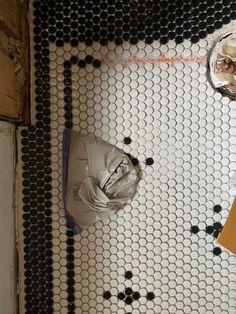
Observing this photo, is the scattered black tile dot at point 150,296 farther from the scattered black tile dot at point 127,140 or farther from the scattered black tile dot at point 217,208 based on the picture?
the scattered black tile dot at point 127,140

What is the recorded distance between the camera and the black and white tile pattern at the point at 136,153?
0.98 metres

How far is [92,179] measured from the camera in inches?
40.2

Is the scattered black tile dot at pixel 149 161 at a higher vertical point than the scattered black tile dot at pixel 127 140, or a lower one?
lower

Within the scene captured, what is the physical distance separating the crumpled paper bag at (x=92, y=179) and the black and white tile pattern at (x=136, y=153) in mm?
19

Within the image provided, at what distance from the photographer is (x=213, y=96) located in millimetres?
979

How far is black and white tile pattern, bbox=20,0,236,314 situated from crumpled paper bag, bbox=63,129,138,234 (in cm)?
Result: 2

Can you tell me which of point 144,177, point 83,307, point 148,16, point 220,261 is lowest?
point 83,307

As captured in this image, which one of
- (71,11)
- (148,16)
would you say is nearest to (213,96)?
(148,16)

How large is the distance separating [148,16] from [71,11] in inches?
6.5

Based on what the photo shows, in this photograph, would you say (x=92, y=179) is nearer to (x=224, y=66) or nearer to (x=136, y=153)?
(x=136, y=153)

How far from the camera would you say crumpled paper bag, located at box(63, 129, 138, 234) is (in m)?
1.01

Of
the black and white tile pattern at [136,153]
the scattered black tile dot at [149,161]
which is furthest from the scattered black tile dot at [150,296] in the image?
the scattered black tile dot at [149,161]

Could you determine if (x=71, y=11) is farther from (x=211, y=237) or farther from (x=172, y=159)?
(x=211, y=237)

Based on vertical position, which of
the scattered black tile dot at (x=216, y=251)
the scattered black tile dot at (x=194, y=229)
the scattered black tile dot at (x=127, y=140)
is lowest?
the scattered black tile dot at (x=216, y=251)
